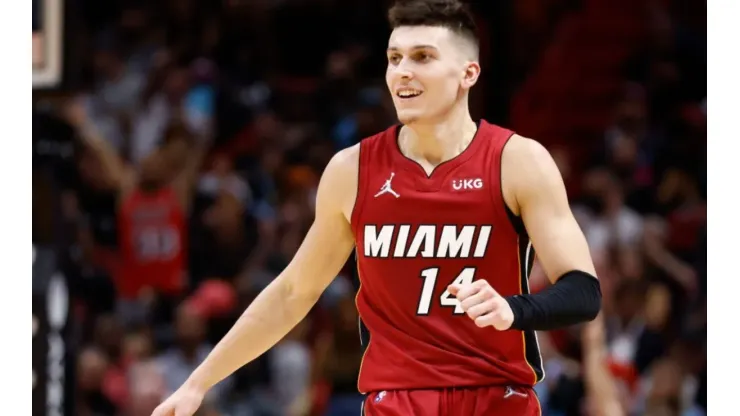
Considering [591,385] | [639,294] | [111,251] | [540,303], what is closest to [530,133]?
[639,294]

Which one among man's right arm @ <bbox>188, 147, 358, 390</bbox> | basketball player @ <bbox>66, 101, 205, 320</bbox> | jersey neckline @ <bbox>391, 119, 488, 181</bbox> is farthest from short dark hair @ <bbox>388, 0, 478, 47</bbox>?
basketball player @ <bbox>66, 101, 205, 320</bbox>

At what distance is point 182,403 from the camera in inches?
197

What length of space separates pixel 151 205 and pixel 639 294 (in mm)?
4060

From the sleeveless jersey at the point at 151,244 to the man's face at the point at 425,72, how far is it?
5835 mm

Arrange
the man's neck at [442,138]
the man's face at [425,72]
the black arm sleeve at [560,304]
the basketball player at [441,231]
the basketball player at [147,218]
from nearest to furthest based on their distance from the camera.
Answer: the black arm sleeve at [560,304] < the basketball player at [441,231] < the man's face at [425,72] < the man's neck at [442,138] < the basketball player at [147,218]

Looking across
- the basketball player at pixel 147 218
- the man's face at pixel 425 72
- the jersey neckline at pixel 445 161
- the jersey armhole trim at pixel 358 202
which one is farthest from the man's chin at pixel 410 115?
the basketball player at pixel 147 218

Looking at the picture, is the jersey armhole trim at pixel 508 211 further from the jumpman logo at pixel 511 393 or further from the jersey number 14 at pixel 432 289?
the jumpman logo at pixel 511 393

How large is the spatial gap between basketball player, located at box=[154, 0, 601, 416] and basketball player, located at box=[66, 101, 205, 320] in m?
5.43

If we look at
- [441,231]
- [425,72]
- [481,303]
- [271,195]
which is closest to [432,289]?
[441,231]

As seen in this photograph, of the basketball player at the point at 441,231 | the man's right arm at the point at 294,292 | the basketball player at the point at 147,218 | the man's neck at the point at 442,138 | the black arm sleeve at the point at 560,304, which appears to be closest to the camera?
the black arm sleeve at the point at 560,304

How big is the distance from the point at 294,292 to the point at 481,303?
1.28m

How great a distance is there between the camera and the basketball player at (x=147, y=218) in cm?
1039

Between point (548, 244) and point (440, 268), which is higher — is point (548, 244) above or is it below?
above

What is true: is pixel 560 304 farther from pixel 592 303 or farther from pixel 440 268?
pixel 440 268
